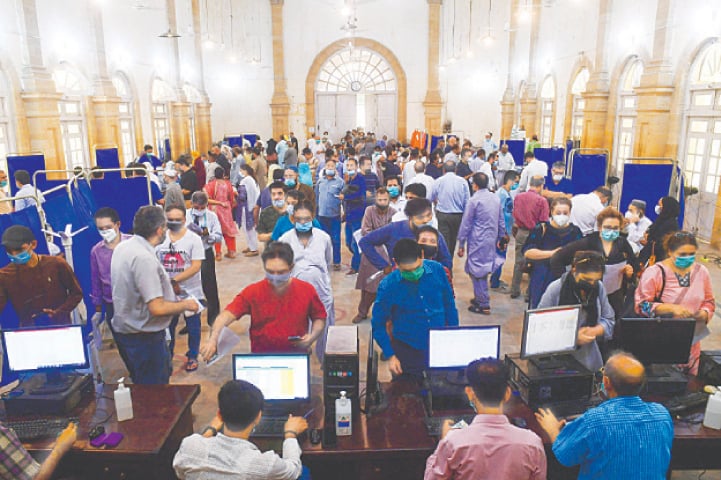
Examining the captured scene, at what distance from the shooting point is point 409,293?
3443mm

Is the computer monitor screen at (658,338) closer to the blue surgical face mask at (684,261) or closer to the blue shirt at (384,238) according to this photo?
the blue surgical face mask at (684,261)

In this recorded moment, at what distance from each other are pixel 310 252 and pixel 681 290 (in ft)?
9.11

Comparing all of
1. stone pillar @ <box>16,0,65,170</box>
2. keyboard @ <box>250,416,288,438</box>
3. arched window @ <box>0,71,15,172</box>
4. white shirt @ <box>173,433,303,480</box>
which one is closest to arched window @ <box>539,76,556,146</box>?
stone pillar @ <box>16,0,65,170</box>

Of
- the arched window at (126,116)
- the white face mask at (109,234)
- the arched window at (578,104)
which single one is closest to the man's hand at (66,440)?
the white face mask at (109,234)

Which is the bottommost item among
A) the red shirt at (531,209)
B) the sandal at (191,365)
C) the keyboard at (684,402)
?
the sandal at (191,365)

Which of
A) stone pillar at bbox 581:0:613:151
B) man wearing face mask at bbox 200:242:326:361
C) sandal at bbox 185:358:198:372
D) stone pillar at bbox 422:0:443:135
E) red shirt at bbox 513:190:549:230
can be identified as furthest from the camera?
stone pillar at bbox 422:0:443:135

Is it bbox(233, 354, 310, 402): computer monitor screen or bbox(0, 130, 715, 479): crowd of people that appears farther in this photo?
bbox(233, 354, 310, 402): computer monitor screen

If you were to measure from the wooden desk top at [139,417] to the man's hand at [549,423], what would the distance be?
6.59ft

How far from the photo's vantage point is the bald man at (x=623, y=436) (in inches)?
85.0

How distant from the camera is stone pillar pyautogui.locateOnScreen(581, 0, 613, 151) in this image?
11789 millimetres

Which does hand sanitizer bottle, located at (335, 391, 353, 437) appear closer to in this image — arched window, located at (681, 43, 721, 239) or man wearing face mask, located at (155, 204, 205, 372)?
man wearing face mask, located at (155, 204, 205, 372)

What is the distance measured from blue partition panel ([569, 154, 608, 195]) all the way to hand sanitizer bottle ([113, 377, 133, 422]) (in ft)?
27.9

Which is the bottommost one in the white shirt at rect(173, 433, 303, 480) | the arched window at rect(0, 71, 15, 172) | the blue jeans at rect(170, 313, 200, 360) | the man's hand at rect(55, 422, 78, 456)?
the blue jeans at rect(170, 313, 200, 360)

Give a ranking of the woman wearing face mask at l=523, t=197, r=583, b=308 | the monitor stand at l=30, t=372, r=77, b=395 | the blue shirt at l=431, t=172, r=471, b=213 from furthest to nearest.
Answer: the blue shirt at l=431, t=172, r=471, b=213
the woman wearing face mask at l=523, t=197, r=583, b=308
the monitor stand at l=30, t=372, r=77, b=395
